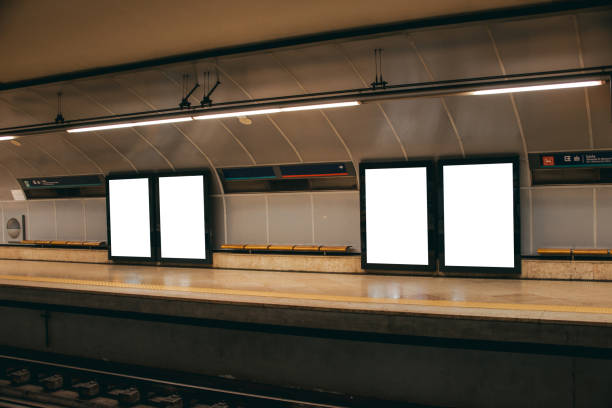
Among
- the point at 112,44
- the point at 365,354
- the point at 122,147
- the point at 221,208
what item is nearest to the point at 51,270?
the point at 122,147

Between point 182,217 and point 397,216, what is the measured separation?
4.38 m

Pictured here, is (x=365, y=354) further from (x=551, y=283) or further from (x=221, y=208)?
(x=221, y=208)

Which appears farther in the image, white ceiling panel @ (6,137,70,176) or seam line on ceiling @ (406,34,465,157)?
white ceiling panel @ (6,137,70,176)

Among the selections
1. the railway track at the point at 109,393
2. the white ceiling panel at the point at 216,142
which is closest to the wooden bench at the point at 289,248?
the white ceiling panel at the point at 216,142

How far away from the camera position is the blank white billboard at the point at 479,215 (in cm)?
710

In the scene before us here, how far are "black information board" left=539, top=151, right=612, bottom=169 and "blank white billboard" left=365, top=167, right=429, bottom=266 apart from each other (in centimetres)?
182

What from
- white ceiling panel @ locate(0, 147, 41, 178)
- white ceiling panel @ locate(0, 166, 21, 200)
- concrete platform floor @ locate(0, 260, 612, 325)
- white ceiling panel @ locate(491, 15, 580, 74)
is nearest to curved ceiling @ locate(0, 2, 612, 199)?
white ceiling panel @ locate(491, 15, 580, 74)

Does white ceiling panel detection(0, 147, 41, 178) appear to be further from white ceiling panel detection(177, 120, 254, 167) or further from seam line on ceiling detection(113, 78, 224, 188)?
white ceiling panel detection(177, 120, 254, 167)

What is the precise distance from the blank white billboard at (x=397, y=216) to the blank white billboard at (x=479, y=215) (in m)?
0.40

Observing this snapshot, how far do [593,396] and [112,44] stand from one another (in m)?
6.85

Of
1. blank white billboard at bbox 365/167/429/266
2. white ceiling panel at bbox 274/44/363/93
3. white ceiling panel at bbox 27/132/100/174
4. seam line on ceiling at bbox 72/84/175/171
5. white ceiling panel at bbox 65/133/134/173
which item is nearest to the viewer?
white ceiling panel at bbox 274/44/363/93

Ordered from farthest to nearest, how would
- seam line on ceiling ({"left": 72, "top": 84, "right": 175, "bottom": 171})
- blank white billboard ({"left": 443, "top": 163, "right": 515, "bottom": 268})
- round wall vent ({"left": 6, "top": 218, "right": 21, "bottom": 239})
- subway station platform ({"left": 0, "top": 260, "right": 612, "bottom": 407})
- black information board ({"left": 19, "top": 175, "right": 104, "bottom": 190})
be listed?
round wall vent ({"left": 6, "top": 218, "right": 21, "bottom": 239})
black information board ({"left": 19, "top": 175, "right": 104, "bottom": 190})
seam line on ceiling ({"left": 72, "top": 84, "right": 175, "bottom": 171})
blank white billboard ({"left": 443, "top": 163, "right": 515, "bottom": 268})
subway station platform ({"left": 0, "top": 260, "right": 612, "bottom": 407})

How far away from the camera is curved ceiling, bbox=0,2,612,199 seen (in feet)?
18.6

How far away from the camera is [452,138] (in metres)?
7.28
